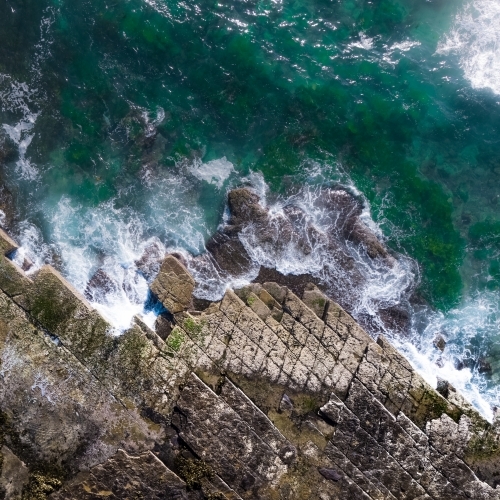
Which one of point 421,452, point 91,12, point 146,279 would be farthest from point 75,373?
point 91,12

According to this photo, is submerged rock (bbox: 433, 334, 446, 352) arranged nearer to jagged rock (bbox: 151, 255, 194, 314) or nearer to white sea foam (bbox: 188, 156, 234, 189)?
jagged rock (bbox: 151, 255, 194, 314)

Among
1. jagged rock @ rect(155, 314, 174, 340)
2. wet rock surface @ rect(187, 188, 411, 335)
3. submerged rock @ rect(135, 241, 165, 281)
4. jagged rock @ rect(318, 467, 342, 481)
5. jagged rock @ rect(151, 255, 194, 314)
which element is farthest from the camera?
submerged rock @ rect(135, 241, 165, 281)

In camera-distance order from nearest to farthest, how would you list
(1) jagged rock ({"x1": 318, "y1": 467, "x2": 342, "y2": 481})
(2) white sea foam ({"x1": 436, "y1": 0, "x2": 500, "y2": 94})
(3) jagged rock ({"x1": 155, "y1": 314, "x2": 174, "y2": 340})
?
(1) jagged rock ({"x1": 318, "y1": 467, "x2": 342, "y2": 481}), (3) jagged rock ({"x1": 155, "y1": 314, "x2": 174, "y2": 340}), (2) white sea foam ({"x1": 436, "y1": 0, "x2": 500, "y2": 94})

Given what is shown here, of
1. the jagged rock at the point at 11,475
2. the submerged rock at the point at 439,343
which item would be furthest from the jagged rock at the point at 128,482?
the submerged rock at the point at 439,343

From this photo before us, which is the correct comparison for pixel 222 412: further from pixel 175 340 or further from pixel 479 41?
pixel 479 41

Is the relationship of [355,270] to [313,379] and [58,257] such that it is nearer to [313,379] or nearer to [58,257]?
[313,379]

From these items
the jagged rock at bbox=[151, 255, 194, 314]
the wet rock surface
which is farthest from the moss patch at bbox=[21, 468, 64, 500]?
the wet rock surface
